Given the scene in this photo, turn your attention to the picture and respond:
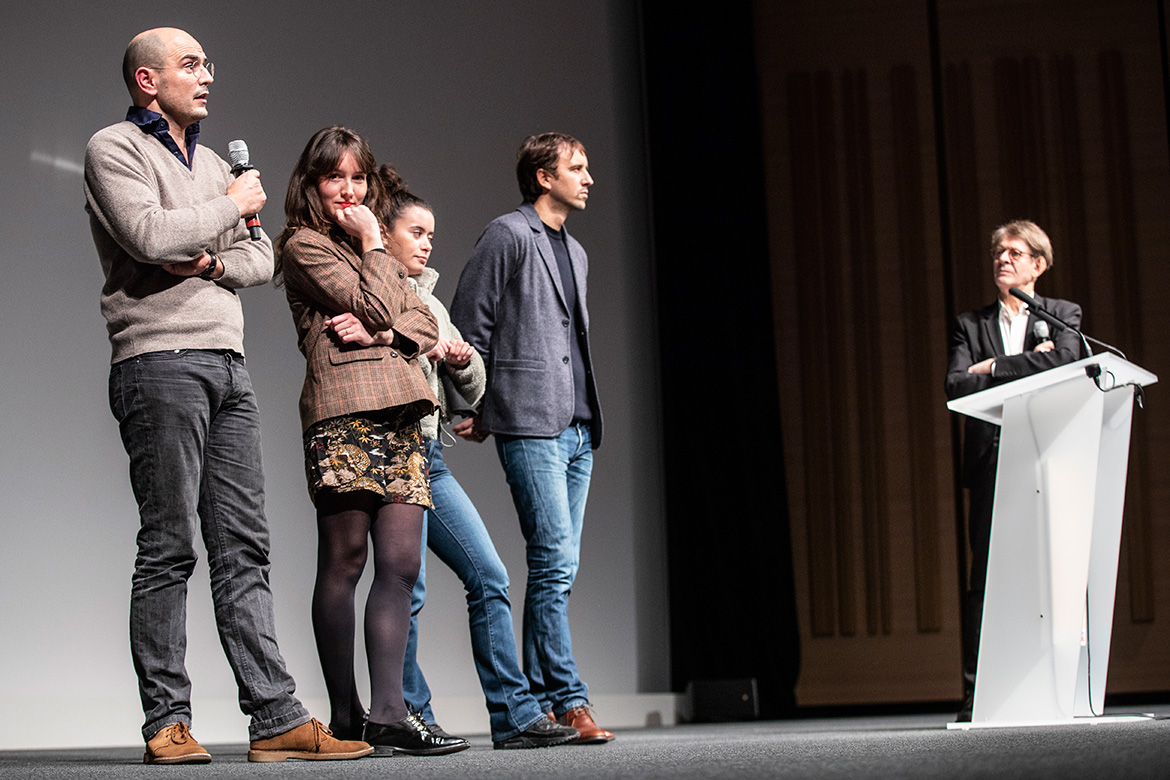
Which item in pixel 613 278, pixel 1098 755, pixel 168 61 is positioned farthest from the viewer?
pixel 613 278

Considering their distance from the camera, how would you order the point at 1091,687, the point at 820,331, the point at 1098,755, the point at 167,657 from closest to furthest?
1. the point at 1098,755
2. the point at 167,657
3. the point at 1091,687
4. the point at 820,331

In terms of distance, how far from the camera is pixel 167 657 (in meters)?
1.79

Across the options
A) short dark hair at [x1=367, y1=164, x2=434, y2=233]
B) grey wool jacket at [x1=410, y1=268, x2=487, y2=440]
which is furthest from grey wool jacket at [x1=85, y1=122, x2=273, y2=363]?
grey wool jacket at [x1=410, y1=268, x2=487, y2=440]

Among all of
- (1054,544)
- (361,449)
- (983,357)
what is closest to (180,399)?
(361,449)

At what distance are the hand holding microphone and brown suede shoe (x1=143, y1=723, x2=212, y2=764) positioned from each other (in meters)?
0.84

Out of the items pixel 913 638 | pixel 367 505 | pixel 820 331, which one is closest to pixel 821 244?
pixel 820 331

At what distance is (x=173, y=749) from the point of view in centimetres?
174

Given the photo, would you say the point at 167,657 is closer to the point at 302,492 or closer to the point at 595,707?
the point at 302,492

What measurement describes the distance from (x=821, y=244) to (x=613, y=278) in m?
0.93

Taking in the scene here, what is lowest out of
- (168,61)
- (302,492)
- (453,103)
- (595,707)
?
(595,707)

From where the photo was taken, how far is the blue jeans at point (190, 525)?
5.90ft

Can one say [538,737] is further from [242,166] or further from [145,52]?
[145,52]

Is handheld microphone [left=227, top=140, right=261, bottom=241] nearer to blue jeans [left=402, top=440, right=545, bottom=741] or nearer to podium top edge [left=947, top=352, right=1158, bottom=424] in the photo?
blue jeans [left=402, top=440, right=545, bottom=741]

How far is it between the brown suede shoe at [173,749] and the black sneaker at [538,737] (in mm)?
637
